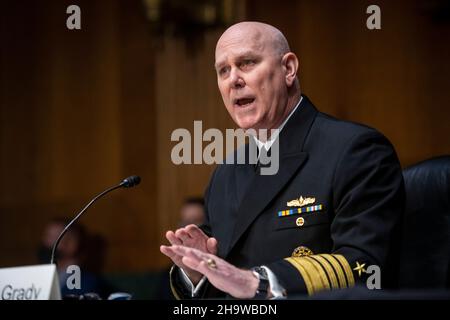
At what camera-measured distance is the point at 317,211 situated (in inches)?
Result: 98.3

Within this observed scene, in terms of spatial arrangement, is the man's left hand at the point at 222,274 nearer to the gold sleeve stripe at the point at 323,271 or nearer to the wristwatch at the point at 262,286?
the wristwatch at the point at 262,286

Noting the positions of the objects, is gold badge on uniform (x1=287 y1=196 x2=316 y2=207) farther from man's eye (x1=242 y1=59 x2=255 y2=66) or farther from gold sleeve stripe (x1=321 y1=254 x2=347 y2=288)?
man's eye (x1=242 y1=59 x2=255 y2=66)

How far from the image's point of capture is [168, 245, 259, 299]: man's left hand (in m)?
2.02

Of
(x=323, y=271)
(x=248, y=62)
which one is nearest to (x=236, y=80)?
(x=248, y=62)

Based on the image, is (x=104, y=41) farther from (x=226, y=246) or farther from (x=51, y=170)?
(x=226, y=246)

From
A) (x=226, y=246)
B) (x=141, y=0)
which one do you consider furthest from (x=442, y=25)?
(x=226, y=246)

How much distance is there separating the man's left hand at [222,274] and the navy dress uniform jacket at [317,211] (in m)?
0.12

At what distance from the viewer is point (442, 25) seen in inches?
195

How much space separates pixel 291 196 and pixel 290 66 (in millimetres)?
468

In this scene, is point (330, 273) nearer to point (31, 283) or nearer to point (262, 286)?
point (262, 286)

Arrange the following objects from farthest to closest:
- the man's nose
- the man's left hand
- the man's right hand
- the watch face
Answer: the man's nose, the man's right hand, the watch face, the man's left hand

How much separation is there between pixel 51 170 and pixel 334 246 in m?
3.66

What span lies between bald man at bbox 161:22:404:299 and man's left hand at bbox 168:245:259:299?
7 cm

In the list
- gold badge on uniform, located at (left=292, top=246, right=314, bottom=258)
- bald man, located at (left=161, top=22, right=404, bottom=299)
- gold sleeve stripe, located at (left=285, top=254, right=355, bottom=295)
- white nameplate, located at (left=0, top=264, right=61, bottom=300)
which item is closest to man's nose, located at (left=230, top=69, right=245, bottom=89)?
bald man, located at (left=161, top=22, right=404, bottom=299)
